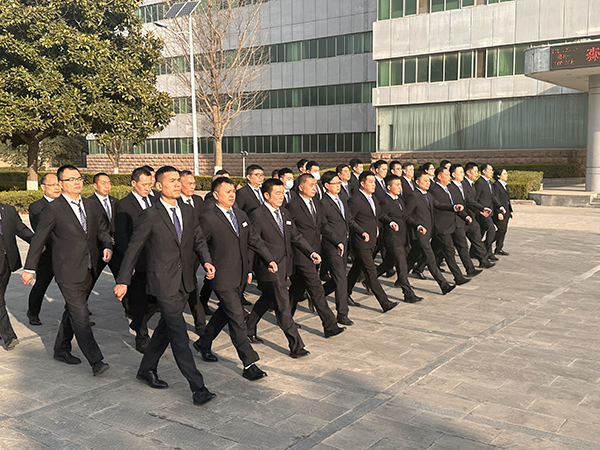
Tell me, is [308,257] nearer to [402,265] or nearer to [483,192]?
[402,265]

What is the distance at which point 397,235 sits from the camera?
8.71 m

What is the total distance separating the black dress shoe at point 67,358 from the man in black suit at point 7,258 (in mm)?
686

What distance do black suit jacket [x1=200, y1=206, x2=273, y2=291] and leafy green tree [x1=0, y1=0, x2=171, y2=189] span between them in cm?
1745

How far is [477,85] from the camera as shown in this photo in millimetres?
31359

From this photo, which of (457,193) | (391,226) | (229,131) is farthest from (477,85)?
(391,226)

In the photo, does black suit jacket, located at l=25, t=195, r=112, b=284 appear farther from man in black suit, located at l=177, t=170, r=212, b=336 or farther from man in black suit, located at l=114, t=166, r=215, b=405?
man in black suit, located at l=177, t=170, r=212, b=336

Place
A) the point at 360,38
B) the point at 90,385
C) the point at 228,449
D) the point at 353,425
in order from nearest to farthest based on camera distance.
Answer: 1. the point at 228,449
2. the point at 353,425
3. the point at 90,385
4. the point at 360,38

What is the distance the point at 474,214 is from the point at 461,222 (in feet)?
3.42

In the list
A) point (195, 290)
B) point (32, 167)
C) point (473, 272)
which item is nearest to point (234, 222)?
point (195, 290)

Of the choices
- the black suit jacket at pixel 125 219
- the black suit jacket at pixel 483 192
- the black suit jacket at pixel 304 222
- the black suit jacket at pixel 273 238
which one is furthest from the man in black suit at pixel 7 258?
the black suit jacket at pixel 483 192

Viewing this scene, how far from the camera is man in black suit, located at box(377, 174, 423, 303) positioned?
8688 mm

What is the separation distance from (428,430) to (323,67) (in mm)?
36656

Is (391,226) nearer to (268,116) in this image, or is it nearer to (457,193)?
(457,193)

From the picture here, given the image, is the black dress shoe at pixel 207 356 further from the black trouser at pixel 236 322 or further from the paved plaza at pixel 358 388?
the black trouser at pixel 236 322
